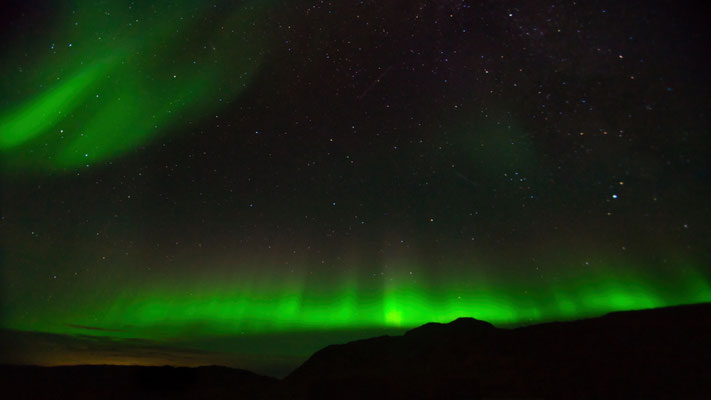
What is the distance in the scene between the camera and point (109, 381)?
139 feet

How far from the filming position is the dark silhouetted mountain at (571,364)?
1191 centimetres

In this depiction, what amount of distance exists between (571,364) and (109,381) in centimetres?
4118

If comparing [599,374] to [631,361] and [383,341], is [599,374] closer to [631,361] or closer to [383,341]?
[631,361]

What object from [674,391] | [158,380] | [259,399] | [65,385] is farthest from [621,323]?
[65,385]

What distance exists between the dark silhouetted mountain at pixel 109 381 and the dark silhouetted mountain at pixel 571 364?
13591 millimetres

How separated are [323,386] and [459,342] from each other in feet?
34.0

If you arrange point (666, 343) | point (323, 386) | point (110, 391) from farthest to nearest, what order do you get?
point (110, 391) → point (323, 386) → point (666, 343)

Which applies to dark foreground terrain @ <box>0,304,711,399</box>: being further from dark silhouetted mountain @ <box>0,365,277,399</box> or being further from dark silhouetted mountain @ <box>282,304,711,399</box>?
dark silhouetted mountain @ <box>0,365,277,399</box>

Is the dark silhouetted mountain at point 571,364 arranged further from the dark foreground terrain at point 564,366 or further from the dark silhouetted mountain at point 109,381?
the dark silhouetted mountain at point 109,381

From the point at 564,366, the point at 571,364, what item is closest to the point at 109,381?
the point at 564,366

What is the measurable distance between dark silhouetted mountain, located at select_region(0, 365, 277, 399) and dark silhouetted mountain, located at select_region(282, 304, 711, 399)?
1359 centimetres

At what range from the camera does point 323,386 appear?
1852 centimetres

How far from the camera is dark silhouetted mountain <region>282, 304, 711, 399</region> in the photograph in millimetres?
11906

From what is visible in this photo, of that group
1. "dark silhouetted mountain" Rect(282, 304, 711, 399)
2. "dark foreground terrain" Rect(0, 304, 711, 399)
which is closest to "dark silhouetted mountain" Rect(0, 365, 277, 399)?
"dark foreground terrain" Rect(0, 304, 711, 399)
